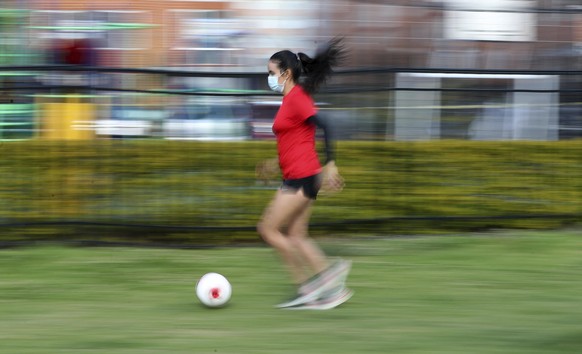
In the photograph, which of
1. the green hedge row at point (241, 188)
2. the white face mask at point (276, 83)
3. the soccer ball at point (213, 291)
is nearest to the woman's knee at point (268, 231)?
the soccer ball at point (213, 291)

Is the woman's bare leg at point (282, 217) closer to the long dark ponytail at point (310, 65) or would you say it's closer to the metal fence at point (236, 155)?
the long dark ponytail at point (310, 65)

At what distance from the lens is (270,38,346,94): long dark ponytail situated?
6.80 m

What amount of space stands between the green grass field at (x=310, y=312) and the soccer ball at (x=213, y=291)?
0.08 meters

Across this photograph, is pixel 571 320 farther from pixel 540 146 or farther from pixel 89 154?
pixel 89 154

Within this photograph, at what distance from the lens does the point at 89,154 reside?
8.94 meters

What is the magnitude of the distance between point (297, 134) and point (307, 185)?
1.09ft

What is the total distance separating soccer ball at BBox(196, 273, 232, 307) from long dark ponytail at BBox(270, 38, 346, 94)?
4.54 feet

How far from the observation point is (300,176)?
21.9 ft

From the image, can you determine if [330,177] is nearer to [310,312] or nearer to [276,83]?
[276,83]

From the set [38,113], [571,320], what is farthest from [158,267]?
[571,320]

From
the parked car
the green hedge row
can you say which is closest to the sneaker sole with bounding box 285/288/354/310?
the green hedge row

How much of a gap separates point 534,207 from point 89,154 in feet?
13.3

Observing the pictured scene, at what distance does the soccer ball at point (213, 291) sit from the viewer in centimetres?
682

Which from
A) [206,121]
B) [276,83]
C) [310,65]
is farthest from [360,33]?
[276,83]
